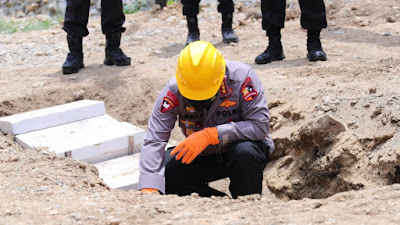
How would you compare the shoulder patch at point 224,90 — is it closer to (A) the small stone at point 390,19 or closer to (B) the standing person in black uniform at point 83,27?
(B) the standing person in black uniform at point 83,27

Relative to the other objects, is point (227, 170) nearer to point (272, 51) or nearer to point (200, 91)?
point (200, 91)

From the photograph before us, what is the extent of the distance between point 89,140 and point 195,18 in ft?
8.02

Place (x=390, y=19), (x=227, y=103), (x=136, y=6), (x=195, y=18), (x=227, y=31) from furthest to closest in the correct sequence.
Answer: (x=136, y=6), (x=390, y=19), (x=227, y=31), (x=195, y=18), (x=227, y=103)

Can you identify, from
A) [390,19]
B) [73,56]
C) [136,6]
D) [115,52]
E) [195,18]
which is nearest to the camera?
[73,56]

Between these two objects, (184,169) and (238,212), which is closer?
(238,212)

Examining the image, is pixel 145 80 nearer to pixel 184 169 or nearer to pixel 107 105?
pixel 107 105

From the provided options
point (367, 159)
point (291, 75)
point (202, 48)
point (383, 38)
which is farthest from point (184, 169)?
point (383, 38)

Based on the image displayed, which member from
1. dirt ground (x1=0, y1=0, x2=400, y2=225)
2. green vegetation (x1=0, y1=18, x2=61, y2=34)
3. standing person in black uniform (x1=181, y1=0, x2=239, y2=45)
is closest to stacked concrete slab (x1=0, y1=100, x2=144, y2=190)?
dirt ground (x1=0, y1=0, x2=400, y2=225)

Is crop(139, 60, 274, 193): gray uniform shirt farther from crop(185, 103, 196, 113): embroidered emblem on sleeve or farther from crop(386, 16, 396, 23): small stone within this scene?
crop(386, 16, 396, 23): small stone

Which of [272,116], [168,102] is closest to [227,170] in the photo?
[168,102]

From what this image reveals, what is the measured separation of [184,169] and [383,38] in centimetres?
335

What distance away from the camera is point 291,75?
4.89 meters

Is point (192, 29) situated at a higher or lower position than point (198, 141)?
lower

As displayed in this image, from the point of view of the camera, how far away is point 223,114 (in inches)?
132
